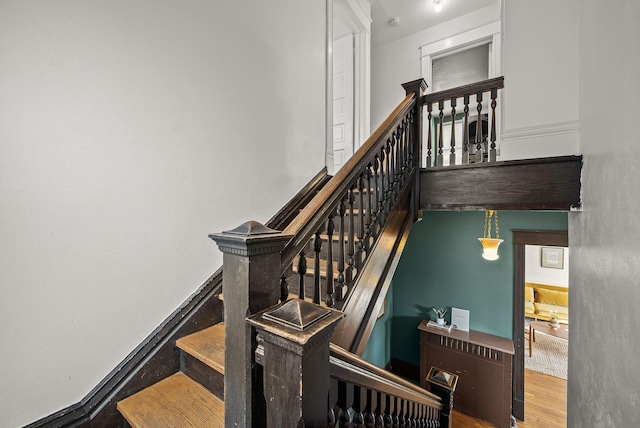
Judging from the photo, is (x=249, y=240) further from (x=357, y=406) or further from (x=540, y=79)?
(x=540, y=79)

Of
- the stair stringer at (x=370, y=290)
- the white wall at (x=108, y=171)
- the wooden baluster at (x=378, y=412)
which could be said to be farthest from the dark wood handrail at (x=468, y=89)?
the wooden baluster at (x=378, y=412)

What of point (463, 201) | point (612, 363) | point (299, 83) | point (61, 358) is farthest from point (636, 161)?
point (61, 358)

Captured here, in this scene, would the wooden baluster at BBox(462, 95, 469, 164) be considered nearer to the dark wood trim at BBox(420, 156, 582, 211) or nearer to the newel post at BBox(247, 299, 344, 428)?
the dark wood trim at BBox(420, 156, 582, 211)

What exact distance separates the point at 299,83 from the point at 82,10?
1.51 m

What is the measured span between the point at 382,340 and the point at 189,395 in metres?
3.43

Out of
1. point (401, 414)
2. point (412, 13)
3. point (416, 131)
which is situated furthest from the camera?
point (412, 13)

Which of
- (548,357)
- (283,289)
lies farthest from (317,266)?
(548,357)

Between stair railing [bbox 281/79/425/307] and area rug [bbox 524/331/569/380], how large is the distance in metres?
4.55

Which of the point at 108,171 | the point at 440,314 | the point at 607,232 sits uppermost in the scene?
the point at 108,171

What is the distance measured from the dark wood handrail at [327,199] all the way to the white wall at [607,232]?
1025 millimetres

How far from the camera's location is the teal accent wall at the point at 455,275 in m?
3.62

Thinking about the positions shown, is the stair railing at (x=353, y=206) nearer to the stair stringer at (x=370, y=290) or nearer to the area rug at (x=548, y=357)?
the stair stringer at (x=370, y=290)

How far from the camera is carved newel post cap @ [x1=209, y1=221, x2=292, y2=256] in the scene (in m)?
0.79

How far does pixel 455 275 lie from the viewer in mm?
3969
